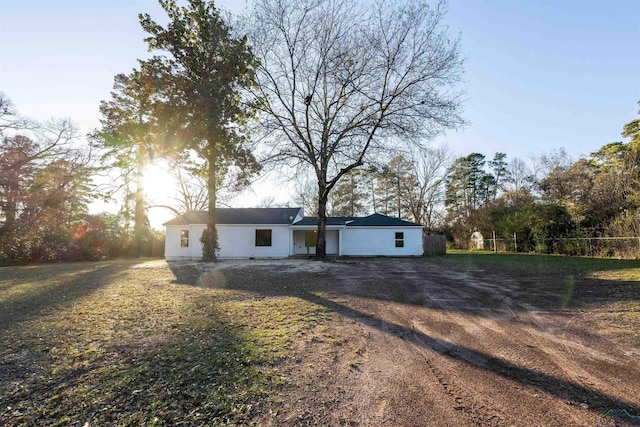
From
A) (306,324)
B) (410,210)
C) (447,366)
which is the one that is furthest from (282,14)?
(410,210)

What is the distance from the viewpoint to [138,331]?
4391mm

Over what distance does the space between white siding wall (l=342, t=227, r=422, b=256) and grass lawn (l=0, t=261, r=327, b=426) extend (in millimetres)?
15270

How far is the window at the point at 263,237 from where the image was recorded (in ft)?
68.1

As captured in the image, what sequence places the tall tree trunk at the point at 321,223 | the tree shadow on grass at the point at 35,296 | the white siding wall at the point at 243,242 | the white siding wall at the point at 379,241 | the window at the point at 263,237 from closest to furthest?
the tree shadow on grass at the point at 35,296, the tall tree trunk at the point at 321,223, the white siding wall at the point at 243,242, the window at the point at 263,237, the white siding wall at the point at 379,241

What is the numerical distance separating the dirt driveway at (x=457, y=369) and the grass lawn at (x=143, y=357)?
1.32 feet

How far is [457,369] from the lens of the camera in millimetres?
3021

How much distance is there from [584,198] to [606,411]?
19705mm

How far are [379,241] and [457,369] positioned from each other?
60.9 feet

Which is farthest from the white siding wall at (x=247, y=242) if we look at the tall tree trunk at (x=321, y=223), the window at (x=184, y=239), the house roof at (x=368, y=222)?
the tall tree trunk at (x=321, y=223)

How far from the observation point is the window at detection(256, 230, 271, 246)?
20750 mm

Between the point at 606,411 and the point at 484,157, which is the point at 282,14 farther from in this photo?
the point at 484,157

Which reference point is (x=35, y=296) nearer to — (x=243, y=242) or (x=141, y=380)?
(x=141, y=380)

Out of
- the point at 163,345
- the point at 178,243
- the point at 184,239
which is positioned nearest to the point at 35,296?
the point at 163,345

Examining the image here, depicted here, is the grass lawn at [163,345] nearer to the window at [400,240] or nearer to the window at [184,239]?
the window at [184,239]
